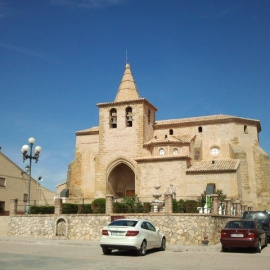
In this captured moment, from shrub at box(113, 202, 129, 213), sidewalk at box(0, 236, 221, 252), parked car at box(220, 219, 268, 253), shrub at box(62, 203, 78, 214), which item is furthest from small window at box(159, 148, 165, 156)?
parked car at box(220, 219, 268, 253)

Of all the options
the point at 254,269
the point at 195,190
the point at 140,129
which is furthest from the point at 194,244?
the point at 140,129

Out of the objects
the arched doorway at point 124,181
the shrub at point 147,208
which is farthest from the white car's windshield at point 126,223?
the arched doorway at point 124,181

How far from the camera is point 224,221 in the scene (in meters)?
20.9

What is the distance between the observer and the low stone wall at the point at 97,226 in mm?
18219

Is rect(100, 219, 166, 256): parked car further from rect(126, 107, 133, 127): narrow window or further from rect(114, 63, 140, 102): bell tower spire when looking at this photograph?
rect(114, 63, 140, 102): bell tower spire

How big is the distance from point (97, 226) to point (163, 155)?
15.0 meters

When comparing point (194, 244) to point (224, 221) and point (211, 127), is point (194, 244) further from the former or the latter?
point (211, 127)

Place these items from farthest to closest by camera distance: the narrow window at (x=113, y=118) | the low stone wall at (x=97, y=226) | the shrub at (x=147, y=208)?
the narrow window at (x=113, y=118) → the shrub at (x=147, y=208) → the low stone wall at (x=97, y=226)

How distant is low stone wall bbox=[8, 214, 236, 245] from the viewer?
1822 cm

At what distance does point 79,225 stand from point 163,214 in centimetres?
524

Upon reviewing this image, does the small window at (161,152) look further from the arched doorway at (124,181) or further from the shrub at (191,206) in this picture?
the shrub at (191,206)

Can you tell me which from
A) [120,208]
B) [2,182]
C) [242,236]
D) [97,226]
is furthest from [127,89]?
[242,236]

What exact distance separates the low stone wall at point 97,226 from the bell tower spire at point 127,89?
20457mm

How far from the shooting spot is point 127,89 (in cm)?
4056
